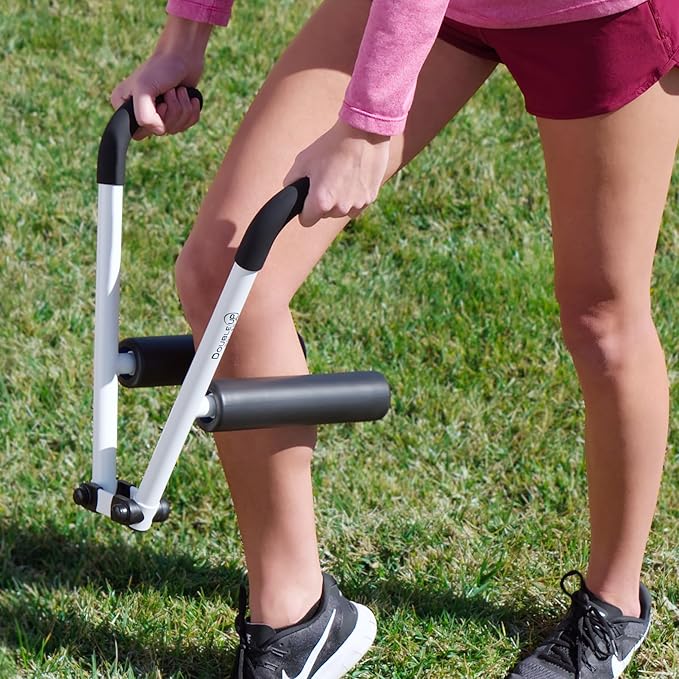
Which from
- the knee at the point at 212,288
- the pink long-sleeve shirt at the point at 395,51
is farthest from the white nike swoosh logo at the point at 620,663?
the pink long-sleeve shirt at the point at 395,51

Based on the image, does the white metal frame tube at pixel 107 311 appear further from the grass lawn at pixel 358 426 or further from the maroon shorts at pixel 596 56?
the maroon shorts at pixel 596 56

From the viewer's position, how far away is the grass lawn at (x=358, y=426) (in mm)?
2463

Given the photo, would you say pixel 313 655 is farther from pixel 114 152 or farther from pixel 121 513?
pixel 114 152

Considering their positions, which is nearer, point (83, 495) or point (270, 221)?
point (270, 221)

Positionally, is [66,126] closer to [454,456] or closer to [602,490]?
[454,456]

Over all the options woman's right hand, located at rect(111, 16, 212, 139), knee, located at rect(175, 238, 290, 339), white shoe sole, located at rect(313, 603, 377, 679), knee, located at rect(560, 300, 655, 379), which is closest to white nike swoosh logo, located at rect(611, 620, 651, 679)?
white shoe sole, located at rect(313, 603, 377, 679)

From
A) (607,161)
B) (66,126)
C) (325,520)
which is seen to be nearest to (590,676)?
(325,520)

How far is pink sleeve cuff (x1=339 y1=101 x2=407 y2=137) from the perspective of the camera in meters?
1.66

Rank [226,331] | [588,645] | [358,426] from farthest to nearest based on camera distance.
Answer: [358,426] < [588,645] < [226,331]

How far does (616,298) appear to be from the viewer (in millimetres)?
2020

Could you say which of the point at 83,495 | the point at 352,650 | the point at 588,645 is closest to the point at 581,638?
the point at 588,645

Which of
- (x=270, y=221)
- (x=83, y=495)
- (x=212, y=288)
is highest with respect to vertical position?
(x=270, y=221)

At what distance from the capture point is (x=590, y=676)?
7.57 ft

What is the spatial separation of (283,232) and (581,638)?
100 centimetres
